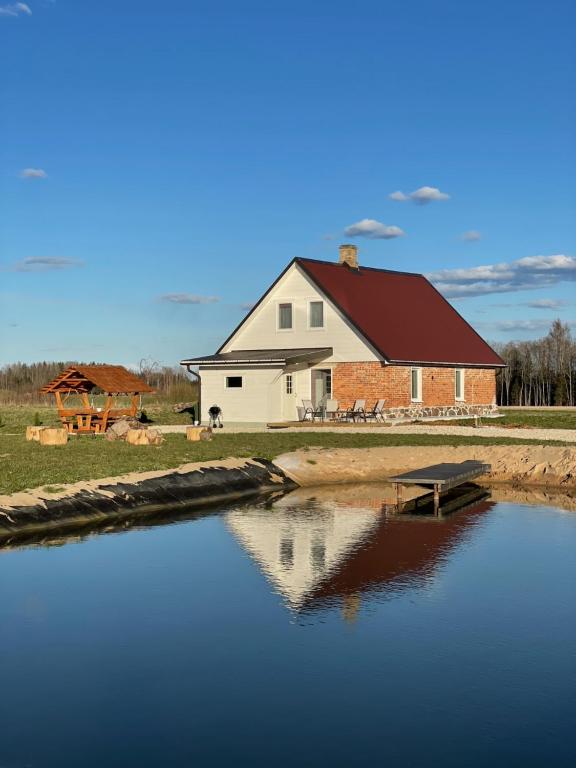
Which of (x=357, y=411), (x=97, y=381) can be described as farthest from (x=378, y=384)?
(x=97, y=381)

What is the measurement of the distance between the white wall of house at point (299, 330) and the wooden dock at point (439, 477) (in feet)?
46.8

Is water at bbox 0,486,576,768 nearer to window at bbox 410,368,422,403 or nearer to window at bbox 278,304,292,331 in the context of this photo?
window at bbox 410,368,422,403

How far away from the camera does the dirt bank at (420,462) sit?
22109mm

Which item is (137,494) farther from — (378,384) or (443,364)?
(443,364)

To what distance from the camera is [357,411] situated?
3441 centimetres

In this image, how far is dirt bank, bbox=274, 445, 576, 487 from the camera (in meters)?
22.1

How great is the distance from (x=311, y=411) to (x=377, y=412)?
2.64 m

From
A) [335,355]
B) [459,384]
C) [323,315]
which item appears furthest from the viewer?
[459,384]

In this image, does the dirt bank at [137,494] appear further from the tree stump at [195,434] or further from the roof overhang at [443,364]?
the roof overhang at [443,364]

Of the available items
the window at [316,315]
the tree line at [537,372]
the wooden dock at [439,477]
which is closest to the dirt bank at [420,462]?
the wooden dock at [439,477]

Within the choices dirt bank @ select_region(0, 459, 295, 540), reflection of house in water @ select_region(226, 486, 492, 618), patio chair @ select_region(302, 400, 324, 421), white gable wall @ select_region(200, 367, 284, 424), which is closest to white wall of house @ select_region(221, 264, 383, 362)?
patio chair @ select_region(302, 400, 324, 421)

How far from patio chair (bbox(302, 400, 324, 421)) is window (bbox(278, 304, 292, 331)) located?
368 centimetres

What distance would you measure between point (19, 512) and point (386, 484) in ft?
31.4

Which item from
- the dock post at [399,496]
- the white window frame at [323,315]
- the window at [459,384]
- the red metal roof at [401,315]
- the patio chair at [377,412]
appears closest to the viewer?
the dock post at [399,496]
